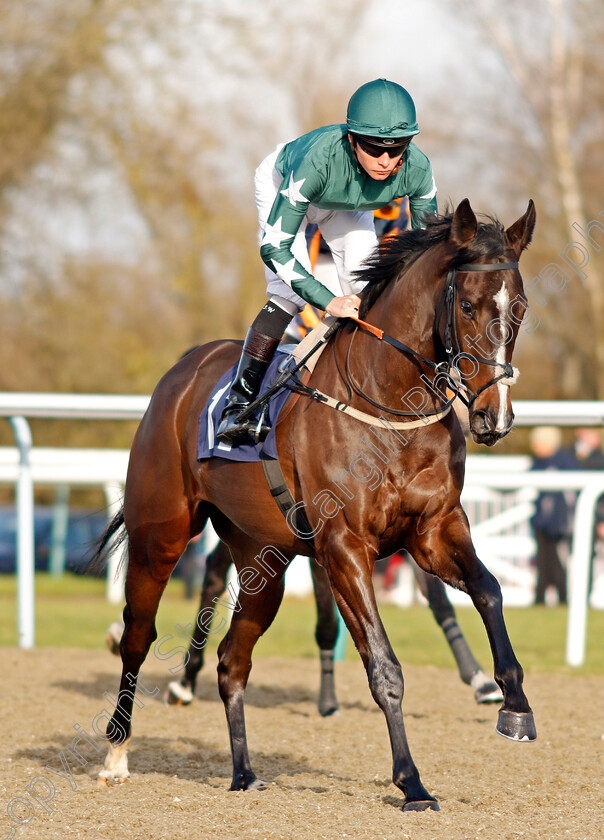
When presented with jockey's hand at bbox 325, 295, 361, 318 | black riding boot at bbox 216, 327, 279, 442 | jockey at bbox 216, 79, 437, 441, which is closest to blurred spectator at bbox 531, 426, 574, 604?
jockey at bbox 216, 79, 437, 441

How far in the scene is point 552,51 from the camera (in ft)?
62.8

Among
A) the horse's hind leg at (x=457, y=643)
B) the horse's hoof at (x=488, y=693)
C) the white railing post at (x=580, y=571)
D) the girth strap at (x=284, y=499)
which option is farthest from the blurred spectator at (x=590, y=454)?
the girth strap at (x=284, y=499)

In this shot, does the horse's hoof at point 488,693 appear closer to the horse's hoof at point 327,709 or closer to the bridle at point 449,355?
the horse's hoof at point 327,709

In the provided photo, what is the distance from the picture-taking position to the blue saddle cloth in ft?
13.6

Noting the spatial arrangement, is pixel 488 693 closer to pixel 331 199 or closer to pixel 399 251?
pixel 399 251

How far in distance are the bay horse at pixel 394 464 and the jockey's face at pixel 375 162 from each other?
9.8 inches

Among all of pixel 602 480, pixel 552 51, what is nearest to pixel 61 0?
pixel 552 51

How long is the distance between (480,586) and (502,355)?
2.74 ft

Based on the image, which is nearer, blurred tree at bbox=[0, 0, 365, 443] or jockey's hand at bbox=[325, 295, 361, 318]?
jockey's hand at bbox=[325, 295, 361, 318]

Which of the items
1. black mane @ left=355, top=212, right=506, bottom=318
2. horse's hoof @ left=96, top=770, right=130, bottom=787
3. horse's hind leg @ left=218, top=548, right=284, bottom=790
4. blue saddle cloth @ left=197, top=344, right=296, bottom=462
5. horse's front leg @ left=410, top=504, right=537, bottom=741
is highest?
black mane @ left=355, top=212, right=506, bottom=318

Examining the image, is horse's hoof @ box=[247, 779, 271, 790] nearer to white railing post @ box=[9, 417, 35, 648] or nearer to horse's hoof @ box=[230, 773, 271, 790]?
horse's hoof @ box=[230, 773, 271, 790]

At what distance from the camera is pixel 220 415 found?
437 cm

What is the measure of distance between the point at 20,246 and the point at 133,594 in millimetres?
12814

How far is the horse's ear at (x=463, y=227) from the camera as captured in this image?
3.53 meters
